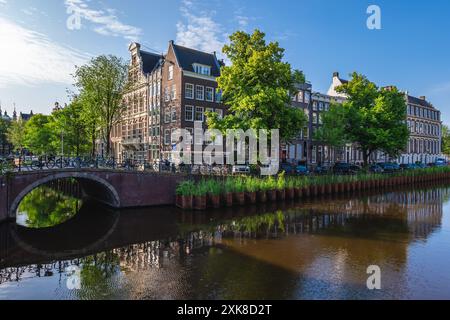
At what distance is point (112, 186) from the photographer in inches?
1029

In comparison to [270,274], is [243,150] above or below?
above

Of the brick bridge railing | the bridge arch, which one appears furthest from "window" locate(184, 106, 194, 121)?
the brick bridge railing

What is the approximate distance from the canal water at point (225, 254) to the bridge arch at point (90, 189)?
1398 millimetres

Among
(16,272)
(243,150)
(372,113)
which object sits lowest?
(16,272)

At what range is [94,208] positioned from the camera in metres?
27.7

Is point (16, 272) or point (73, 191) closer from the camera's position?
point (16, 272)

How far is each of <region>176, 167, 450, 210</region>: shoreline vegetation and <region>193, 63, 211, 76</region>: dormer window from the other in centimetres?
2072

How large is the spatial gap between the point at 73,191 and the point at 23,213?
43.7 feet

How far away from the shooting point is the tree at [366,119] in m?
42.2

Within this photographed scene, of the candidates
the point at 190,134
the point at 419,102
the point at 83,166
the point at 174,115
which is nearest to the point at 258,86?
the point at 83,166

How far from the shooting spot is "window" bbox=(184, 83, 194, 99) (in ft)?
146

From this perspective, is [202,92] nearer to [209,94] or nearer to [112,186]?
[209,94]

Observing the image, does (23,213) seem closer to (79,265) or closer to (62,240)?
(62,240)

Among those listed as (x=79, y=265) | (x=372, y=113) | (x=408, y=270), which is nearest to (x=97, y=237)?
(x=79, y=265)
